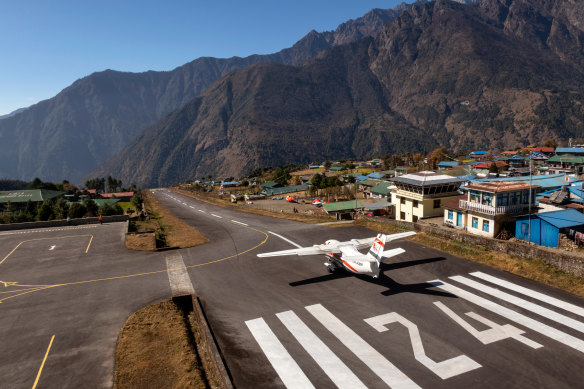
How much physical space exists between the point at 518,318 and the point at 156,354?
24765 millimetres

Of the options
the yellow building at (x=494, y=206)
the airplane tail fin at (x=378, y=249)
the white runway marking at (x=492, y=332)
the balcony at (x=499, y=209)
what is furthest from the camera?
the balcony at (x=499, y=209)

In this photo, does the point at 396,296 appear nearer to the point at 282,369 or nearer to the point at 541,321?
the point at 541,321

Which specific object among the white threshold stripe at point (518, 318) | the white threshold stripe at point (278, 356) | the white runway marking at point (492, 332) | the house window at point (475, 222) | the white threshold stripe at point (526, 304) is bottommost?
the white threshold stripe at point (278, 356)

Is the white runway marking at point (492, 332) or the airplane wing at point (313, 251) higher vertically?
the airplane wing at point (313, 251)

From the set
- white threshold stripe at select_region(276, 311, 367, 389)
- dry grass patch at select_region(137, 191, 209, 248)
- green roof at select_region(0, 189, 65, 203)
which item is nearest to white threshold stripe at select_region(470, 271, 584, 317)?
white threshold stripe at select_region(276, 311, 367, 389)

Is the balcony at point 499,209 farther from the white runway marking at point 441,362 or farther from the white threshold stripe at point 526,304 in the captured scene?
the white runway marking at point 441,362

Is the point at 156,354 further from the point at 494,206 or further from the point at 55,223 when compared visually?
the point at 55,223

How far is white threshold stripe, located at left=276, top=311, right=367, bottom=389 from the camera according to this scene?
17.7 m

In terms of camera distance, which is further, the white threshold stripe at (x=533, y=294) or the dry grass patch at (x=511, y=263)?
the dry grass patch at (x=511, y=263)

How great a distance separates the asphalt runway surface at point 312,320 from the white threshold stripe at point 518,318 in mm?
113

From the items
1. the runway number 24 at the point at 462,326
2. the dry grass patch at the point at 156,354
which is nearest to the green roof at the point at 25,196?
the dry grass patch at the point at 156,354

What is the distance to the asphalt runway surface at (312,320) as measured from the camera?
18312 mm

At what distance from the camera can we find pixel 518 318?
22969 millimetres

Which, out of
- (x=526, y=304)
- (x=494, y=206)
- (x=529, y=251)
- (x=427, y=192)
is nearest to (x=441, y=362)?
(x=526, y=304)
